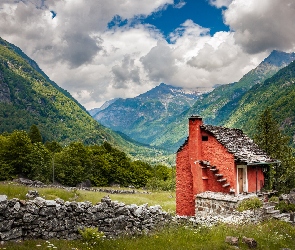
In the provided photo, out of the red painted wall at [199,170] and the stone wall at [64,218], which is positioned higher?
the red painted wall at [199,170]

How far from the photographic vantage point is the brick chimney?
26.4 meters

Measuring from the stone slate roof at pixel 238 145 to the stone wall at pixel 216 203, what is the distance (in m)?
3.07

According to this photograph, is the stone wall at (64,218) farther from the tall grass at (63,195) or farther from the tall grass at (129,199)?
the tall grass at (129,199)

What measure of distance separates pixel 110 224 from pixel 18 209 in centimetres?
447

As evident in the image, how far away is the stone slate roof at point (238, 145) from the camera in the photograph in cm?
2533

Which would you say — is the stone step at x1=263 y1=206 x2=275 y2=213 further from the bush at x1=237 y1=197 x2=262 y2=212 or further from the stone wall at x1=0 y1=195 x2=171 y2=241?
the stone wall at x1=0 y1=195 x2=171 y2=241

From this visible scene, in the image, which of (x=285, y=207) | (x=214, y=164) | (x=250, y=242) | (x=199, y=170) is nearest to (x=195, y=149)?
(x=199, y=170)

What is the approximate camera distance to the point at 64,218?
43.1 ft

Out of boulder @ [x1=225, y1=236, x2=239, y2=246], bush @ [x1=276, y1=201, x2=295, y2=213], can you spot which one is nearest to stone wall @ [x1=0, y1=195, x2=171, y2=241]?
boulder @ [x1=225, y1=236, x2=239, y2=246]

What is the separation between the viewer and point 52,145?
111 metres

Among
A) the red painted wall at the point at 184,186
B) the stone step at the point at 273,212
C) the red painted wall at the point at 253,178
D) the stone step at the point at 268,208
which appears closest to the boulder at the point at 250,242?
the stone step at the point at 268,208

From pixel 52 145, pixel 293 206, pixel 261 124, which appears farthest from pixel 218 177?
pixel 52 145

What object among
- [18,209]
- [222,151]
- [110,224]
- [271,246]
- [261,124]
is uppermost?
[261,124]

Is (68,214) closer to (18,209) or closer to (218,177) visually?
(18,209)
